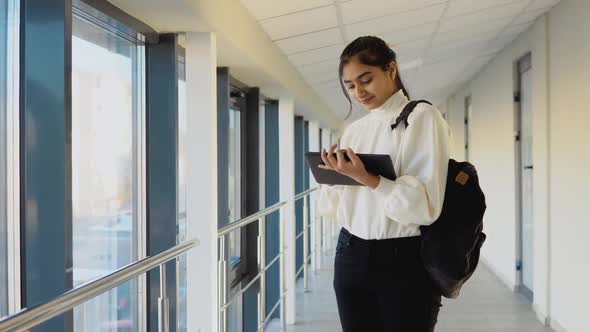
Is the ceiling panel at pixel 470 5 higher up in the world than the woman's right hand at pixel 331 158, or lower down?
higher up

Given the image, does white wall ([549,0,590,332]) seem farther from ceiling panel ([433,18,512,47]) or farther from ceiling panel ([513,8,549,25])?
ceiling panel ([433,18,512,47])

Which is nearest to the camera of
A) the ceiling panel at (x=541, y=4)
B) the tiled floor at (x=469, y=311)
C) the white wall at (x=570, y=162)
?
the white wall at (x=570, y=162)

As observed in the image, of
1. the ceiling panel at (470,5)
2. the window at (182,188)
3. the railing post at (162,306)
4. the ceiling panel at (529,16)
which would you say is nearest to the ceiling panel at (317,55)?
the ceiling panel at (470,5)

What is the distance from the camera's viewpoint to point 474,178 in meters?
1.02

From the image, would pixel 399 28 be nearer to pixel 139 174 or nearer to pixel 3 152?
pixel 139 174

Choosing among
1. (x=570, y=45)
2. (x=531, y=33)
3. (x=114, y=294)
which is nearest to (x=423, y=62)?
(x=531, y=33)

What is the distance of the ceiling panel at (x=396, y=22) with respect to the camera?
2566 mm

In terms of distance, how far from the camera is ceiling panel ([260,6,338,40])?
7.29ft

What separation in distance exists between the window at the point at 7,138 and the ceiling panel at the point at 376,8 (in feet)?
4.43

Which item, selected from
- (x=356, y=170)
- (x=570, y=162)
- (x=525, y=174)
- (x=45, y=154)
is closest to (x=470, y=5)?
(x=570, y=162)

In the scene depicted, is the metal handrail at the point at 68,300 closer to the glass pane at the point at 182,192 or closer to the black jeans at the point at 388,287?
the black jeans at the point at 388,287

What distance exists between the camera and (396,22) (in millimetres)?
2676

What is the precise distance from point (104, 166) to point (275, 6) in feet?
2.88

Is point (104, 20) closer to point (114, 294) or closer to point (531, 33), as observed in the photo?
point (114, 294)
